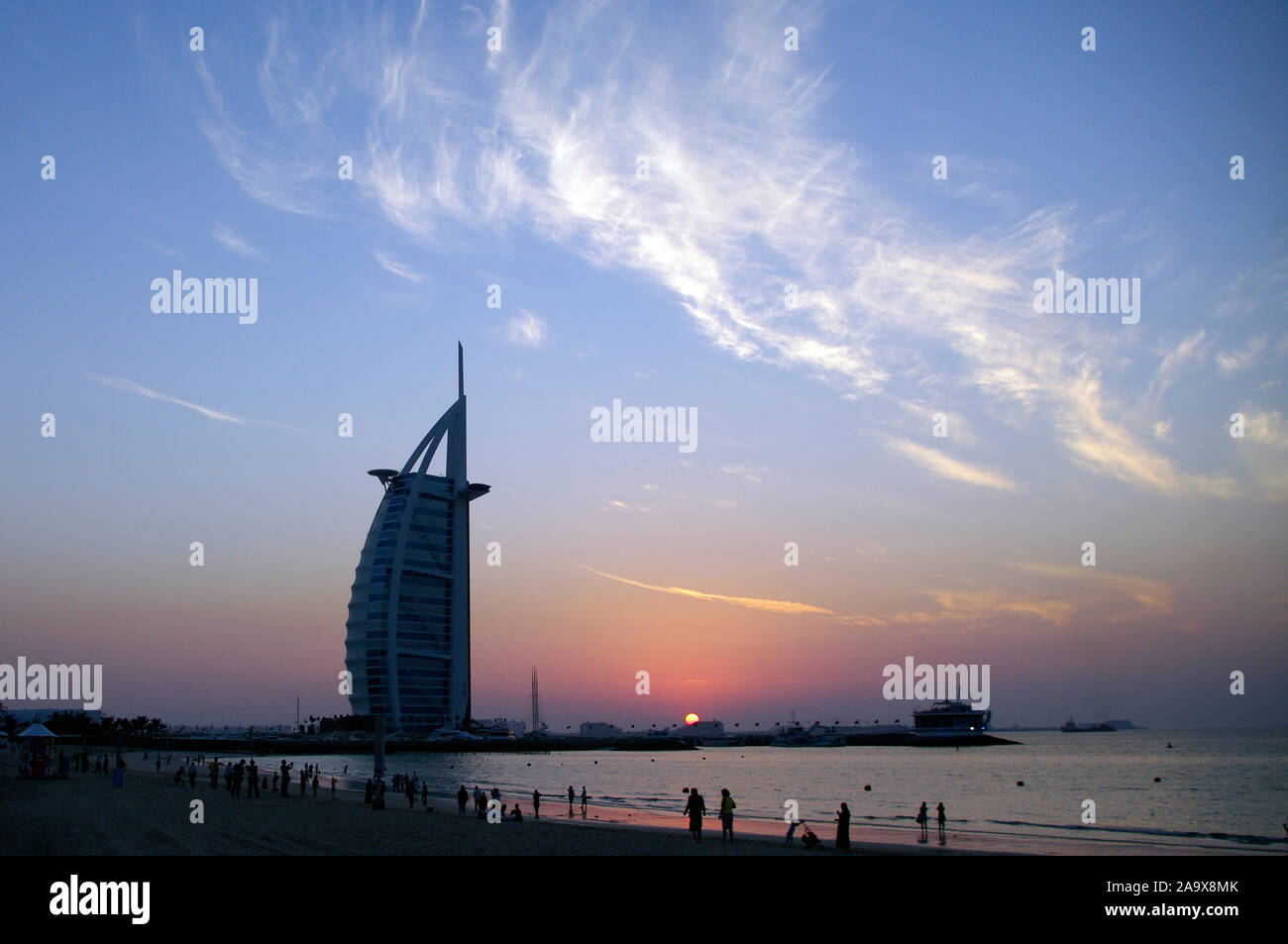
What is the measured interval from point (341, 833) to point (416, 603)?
143178mm

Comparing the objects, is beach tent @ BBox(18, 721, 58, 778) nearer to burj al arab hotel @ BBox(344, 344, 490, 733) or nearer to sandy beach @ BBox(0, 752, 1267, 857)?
sandy beach @ BBox(0, 752, 1267, 857)

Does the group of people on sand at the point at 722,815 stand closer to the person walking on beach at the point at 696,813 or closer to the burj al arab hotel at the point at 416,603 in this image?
the person walking on beach at the point at 696,813

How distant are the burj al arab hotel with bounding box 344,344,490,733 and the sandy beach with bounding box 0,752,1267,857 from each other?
396 ft

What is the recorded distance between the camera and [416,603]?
170 metres

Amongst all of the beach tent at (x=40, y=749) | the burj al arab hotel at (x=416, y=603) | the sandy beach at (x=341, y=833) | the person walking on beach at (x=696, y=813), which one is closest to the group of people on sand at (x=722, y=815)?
the person walking on beach at (x=696, y=813)

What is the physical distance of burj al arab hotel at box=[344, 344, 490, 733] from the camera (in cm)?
16538

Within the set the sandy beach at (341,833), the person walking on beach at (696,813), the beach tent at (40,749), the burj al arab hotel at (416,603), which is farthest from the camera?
the burj al arab hotel at (416,603)

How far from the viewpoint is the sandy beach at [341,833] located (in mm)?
26297

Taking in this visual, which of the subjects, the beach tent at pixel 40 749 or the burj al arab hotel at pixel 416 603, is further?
the burj al arab hotel at pixel 416 603

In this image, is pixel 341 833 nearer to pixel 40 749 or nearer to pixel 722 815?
pixel 722 815

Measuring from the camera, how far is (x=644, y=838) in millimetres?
31812

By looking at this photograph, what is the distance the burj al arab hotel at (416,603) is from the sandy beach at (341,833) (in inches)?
4755

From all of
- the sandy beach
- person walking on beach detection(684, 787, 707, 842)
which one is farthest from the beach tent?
person walking on beach detection(684, 787, 707, 842)
